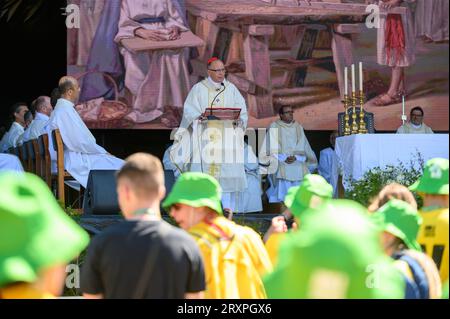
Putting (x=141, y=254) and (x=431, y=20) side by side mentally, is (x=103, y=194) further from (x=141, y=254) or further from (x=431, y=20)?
(x=431, y=20)

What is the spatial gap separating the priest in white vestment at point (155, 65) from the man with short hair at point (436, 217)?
1054 centimetres

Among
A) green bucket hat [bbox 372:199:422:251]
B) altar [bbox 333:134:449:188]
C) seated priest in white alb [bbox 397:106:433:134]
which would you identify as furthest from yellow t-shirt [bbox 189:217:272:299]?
seated priest in white alb [bbox 397:106:433:134]

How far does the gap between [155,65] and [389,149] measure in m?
6.78

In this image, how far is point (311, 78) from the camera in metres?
16.4

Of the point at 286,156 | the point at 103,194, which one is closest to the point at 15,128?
the point at 286,156

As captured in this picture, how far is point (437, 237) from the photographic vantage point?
503 centimetres

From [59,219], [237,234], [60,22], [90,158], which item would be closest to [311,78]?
[60,22]

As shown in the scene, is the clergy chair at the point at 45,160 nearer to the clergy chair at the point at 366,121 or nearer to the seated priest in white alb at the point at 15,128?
the seated priest in white alb at the point at 15,128

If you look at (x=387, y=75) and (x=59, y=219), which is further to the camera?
(x=387, y=75)

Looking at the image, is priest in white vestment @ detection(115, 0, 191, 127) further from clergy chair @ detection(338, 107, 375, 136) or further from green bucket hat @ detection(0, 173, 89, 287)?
green bucket hat @ detection(0, 173, 89, 287)

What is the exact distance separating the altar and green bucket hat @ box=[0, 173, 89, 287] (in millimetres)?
7049

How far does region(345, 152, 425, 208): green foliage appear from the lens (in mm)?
8906
